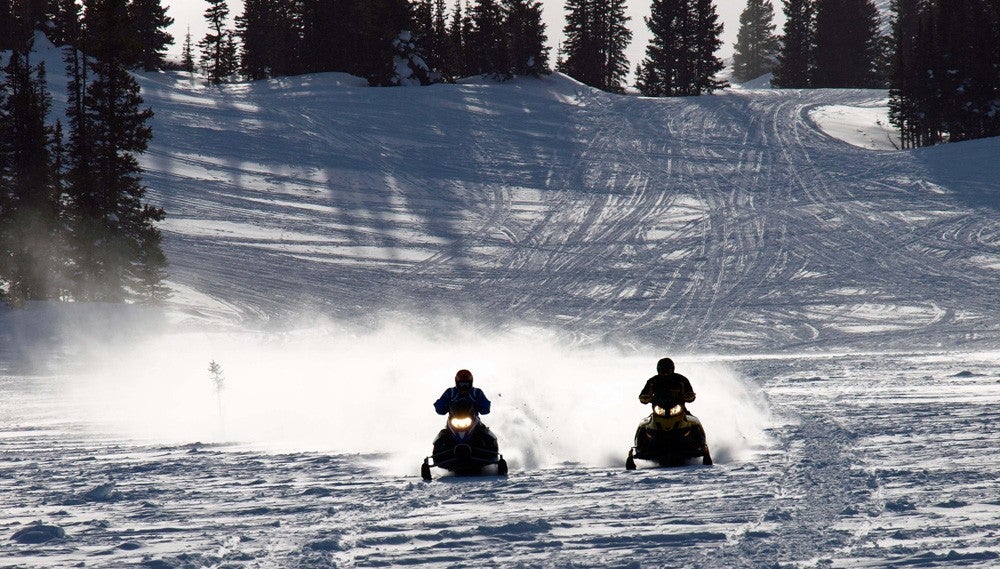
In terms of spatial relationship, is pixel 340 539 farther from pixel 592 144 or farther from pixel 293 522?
pixel 592 144

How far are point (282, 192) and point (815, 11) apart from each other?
6715 cm

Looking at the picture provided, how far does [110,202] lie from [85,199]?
739 millimetres

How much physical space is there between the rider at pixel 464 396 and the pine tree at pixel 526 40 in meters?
66.7

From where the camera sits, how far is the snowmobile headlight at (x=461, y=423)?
11.8 metres

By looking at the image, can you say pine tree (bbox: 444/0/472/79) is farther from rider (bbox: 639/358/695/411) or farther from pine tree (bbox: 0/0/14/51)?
rider (bbox: 639/358/695/411)

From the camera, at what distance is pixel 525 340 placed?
3058 cm

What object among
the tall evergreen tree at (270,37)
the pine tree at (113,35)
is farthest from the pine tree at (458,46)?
the pine tree at (113,35)

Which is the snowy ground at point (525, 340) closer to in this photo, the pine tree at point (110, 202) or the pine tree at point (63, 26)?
the pine tree at point (110, 202)

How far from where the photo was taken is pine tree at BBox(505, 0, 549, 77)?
3000 inches

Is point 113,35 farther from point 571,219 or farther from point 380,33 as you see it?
point 380,33

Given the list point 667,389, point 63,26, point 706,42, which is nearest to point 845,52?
point 706,42

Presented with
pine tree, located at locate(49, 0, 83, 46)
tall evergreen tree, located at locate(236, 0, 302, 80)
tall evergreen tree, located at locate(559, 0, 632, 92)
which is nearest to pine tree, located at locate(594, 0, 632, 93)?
tall evergreen tree, located at locate(559, 0, 632, 92)

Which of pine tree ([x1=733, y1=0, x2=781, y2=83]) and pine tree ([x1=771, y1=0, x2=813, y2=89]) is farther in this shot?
pine tree ([x1=733, y1=0, x2=781, y2=83])

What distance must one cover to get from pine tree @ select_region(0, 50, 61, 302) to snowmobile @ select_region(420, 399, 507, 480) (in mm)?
23848
